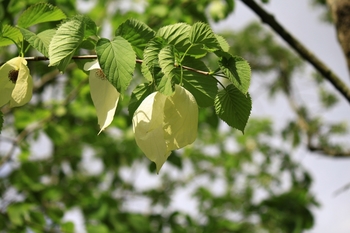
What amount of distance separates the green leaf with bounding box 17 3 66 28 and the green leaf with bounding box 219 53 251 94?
246 mm

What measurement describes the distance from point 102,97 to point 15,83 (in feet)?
0.32

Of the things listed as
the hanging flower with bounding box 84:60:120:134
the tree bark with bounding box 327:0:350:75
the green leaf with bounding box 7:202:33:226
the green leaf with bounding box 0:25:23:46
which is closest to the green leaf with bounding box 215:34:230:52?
the hanging flower with bounding box 84:60:120:134

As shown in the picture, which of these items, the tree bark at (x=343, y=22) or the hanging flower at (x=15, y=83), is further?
the tree bark at (x=343, y=22)

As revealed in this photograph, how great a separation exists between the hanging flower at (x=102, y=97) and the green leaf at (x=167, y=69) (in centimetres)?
6

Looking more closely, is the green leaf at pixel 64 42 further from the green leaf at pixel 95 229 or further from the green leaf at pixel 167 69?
the green leaf at pixel 95 229

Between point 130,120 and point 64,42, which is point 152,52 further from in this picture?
point 130,120

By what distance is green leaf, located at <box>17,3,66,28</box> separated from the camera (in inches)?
21.4

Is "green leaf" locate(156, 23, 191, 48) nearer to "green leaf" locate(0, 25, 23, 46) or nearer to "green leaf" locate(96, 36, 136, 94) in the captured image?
"green leaf" locate(96, 36, 136, 94)

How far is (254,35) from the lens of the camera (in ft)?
27.5

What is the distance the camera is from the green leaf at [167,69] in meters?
0.42

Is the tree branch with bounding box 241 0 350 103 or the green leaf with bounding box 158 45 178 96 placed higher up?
the green leaf with bounding box 158 45 178 96

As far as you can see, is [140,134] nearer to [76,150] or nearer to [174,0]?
[174,0]

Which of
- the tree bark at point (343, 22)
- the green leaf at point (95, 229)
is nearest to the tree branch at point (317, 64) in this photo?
the tree bark at point (343, 22)

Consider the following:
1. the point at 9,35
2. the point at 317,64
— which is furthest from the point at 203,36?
the point at 317,64
